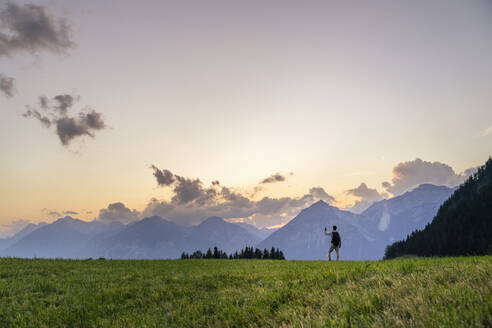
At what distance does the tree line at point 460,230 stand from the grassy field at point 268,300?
159358 millimetres

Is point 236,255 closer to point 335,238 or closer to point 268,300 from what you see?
point 335,238

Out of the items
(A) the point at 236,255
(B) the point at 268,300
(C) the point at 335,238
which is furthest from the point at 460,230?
(B) the point at 268,300

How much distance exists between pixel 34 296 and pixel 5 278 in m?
4.72

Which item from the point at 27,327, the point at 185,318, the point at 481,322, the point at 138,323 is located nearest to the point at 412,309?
the point at 481,322

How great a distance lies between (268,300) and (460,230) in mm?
187721

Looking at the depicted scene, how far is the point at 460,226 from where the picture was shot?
495 ft

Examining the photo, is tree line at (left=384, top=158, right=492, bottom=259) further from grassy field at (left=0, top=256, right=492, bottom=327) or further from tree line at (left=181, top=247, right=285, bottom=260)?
grassy field at (left=0, top=256, right=492, bottom=327)

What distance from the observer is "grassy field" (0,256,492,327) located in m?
4.01

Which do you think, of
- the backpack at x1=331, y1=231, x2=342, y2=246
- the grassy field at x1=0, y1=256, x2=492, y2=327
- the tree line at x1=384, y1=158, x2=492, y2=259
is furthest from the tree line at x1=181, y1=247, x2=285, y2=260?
the tree line at x1=384, y1=158, x2=492, y2=259

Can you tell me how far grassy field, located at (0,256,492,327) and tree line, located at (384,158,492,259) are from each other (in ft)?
523

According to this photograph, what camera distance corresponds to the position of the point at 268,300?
655cm

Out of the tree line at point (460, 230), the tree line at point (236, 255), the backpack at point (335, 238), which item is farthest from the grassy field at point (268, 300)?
the tree line at point (460, 230)

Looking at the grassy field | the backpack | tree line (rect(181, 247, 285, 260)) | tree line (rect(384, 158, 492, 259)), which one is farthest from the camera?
tree line (rect(384, 158, 492, 259))

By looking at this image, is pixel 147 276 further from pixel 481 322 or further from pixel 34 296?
pixel 481 322
